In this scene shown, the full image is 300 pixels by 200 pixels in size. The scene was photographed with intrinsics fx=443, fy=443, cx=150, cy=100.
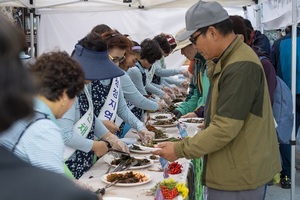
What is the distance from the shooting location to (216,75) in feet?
6.61

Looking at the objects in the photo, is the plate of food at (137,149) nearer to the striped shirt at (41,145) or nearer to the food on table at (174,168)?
the food on table at (174,168)

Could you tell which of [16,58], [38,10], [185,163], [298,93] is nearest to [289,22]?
[298,93]

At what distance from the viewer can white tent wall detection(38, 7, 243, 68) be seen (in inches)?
291

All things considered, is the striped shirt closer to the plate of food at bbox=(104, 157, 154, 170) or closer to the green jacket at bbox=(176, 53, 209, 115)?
the plate of food at bbox=(104, 157, 154, 170)

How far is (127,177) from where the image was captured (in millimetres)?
2195

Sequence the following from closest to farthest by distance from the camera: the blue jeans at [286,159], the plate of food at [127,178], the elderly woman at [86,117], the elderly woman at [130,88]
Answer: the plate of food at [127,178], the elderly woman at [86,117], the elderly woman at [130,88], the blue jeans at [286,159]

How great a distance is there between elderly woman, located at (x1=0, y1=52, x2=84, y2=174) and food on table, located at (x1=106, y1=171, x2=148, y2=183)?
803mm

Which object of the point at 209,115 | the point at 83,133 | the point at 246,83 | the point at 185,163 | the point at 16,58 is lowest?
the point at 185,163

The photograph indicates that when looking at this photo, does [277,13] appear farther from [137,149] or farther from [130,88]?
[137,149]

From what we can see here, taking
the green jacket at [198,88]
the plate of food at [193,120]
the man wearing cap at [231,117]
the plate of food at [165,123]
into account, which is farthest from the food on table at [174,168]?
the plate of food at [193,120]

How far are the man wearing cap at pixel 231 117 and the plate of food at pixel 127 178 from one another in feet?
0.89

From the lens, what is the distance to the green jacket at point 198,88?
3686 millimetres

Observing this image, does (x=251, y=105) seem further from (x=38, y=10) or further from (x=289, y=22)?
(x=38, y=10)

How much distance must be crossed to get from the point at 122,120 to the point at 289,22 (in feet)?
5.59
